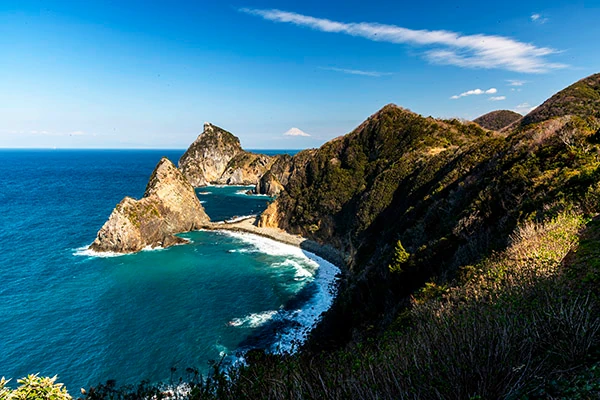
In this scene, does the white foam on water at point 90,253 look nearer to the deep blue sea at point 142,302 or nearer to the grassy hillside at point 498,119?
the deep blue sea at point 142,302

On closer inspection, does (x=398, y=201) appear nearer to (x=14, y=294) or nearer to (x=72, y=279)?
(x=72, y=279)

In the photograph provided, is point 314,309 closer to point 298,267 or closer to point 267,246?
point 298,267

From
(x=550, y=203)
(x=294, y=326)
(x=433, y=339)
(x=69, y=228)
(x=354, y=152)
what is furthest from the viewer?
(x=354, y=152)

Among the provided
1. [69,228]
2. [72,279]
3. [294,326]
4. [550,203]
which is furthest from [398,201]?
[69,228]

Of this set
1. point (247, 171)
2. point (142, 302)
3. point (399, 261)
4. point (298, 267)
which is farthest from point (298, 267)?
point (247, 171)

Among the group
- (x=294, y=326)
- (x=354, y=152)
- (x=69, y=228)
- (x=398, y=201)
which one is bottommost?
(x=294, y=326)
